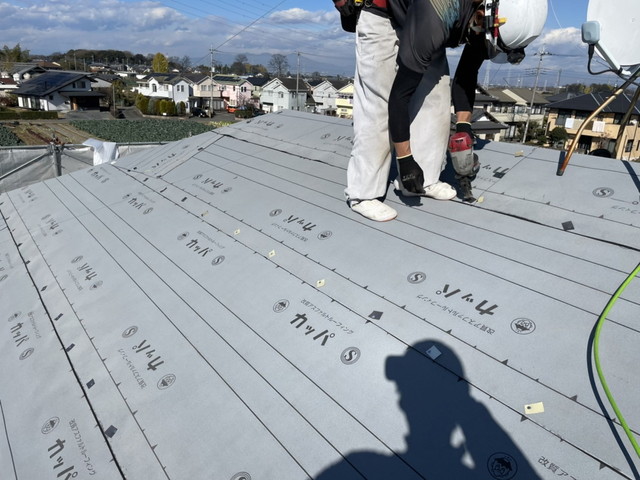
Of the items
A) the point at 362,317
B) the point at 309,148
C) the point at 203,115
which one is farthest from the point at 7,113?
the point at 362,317

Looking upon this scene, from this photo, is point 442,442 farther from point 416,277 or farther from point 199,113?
point 199,113

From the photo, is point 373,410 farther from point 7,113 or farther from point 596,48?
point 7,113

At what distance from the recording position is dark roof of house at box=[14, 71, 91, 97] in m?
49.2

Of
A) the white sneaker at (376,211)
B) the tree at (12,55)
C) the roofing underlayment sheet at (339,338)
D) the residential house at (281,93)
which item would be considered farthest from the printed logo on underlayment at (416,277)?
the tree at (12,55)

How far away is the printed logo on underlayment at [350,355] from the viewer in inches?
88.4

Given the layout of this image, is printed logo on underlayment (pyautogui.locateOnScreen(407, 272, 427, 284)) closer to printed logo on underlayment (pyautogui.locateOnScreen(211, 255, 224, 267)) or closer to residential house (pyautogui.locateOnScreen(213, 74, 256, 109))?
printed logo on underlayment (pyautogui.locateOnScreen(211, 255, 224, 267))

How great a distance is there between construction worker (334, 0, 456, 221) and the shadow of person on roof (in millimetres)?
1484

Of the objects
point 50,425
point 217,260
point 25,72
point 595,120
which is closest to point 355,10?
point 217,260

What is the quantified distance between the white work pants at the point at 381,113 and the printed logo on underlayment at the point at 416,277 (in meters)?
0.85

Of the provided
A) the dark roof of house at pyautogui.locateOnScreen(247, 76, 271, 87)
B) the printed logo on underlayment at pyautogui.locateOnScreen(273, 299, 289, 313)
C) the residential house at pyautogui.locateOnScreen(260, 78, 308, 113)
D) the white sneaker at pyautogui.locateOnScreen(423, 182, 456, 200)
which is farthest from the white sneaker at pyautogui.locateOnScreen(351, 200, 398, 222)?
the dark roof of house at pyautogui.locateOnScreen(247, 76, 271, 87)

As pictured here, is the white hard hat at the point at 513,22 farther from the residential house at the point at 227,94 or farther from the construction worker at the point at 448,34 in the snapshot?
the residential house at the point at 227,94

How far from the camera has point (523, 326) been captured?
2.19 meters

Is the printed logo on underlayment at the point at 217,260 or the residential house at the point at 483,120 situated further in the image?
the residential house at the point at 483,120

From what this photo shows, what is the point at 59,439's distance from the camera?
233 cm
